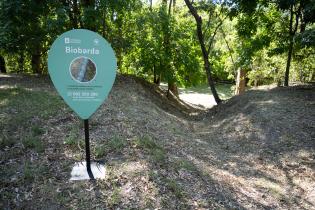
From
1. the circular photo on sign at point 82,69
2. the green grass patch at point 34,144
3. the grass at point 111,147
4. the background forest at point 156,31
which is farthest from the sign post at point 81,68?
the background forest at point 156,31

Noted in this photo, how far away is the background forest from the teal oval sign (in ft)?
17.5

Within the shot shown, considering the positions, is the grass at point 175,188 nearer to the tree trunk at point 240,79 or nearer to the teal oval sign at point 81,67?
the teal oval sign at point 81,67

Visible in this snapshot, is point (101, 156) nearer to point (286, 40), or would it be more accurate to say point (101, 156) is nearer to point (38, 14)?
point (38, 14)

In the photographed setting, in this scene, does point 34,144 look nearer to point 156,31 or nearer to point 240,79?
point 156,31

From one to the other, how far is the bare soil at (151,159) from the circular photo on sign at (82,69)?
131cm

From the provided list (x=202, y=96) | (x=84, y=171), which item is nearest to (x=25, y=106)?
(x=84, y=171)

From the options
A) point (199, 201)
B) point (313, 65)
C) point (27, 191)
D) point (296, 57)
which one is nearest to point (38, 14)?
point (27, 191)

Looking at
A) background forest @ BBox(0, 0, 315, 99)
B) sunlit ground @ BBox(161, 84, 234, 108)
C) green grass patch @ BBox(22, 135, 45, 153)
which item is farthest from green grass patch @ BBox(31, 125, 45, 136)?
sunlit ground @ BBox(161, 84, 234, 108)

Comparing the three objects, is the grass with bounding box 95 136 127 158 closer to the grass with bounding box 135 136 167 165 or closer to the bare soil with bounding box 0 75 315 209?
the bare soil with bounding box 0 75 315 209

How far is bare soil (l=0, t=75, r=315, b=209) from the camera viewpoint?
3.93 meters

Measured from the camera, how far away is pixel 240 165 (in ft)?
19.2

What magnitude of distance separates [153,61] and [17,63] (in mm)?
7390

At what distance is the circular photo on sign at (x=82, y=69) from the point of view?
3868 mm

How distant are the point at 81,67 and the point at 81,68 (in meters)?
0.01
